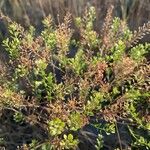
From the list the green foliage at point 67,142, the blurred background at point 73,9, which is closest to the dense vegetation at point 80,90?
the green foliage at point 67,142

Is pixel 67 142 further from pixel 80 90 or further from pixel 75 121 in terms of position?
pixel 80 90

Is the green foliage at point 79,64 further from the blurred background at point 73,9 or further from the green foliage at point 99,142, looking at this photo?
the blurred background at point 73,9

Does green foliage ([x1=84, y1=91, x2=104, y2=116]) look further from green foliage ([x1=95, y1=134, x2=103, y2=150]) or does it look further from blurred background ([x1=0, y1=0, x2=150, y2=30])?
blurred background ([x1=0, y1=0, x2=150, y2=30])

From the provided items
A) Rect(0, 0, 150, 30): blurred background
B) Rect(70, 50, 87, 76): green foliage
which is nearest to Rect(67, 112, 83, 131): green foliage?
Rect(70, 50, 87, 76): green foliage

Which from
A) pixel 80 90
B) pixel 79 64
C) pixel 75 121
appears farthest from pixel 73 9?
pixel 75 121

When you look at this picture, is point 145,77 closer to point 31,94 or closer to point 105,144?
point 105,144
